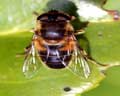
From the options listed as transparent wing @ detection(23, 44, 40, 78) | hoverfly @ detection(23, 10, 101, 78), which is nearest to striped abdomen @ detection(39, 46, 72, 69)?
hoverfly @ detection(23, 10, 101, 78)

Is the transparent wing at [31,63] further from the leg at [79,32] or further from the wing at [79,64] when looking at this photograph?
the leg at [79,32]

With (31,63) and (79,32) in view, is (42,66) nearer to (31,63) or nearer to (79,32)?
(31,63)

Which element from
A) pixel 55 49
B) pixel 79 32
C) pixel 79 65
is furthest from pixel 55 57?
pixel 79 32

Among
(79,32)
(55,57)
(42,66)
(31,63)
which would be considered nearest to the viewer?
(55,57)

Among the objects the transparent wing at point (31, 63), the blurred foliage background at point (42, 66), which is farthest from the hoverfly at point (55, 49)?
the blurred foliage background at point (42, 66)

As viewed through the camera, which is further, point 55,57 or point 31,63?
point 31,63

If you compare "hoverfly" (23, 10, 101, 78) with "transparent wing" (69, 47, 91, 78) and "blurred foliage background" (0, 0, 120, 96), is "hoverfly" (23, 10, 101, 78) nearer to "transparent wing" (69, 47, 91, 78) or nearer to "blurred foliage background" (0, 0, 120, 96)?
"transparent wing" (69, 47, 91, 78)
